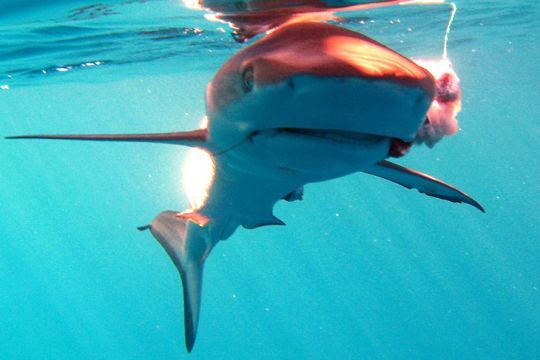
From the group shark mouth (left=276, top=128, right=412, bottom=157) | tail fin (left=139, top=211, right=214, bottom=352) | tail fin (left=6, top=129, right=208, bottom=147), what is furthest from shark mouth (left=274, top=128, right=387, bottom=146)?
tail fin (left=139, top=211, right=214, bottom=352)

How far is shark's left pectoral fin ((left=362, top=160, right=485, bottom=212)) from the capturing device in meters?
4.40

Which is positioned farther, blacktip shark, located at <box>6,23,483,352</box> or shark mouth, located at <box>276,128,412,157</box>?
shark mouth, located at <box>276,128,412,157</box>

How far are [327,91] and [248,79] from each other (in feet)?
1.96

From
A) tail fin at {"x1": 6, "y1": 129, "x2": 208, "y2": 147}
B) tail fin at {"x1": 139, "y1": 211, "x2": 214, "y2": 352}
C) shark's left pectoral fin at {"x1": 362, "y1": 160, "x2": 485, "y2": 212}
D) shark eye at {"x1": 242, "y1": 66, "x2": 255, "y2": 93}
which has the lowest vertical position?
tail fin at {"x1": 139, "y1": 211, "x2": 214, "y2": 352}

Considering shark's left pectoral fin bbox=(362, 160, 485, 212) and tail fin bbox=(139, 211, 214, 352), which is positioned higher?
shark's left pectoral fin bbox=(362, 160, 485, 212)

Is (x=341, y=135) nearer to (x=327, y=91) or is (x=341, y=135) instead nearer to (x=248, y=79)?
(x=327, y=91)

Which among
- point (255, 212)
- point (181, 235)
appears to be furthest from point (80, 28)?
point (255, 212)

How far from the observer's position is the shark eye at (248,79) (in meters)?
2.79

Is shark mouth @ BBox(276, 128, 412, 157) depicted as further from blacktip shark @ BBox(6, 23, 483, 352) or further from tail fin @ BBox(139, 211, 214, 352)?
tail fin @ BBox(139, 211, 214, 352)

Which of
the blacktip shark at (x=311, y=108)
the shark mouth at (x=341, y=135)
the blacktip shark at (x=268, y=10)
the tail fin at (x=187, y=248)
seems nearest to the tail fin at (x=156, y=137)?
the blacktip shark at (x=311, y=108)

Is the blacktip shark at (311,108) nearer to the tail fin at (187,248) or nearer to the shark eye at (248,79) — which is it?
the shark eye at (248,79)

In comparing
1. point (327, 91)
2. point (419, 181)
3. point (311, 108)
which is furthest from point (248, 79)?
point (419, 181)

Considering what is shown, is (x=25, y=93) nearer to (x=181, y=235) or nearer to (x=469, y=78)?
(x=181, y=235)

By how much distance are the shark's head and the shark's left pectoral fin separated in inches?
57.0
